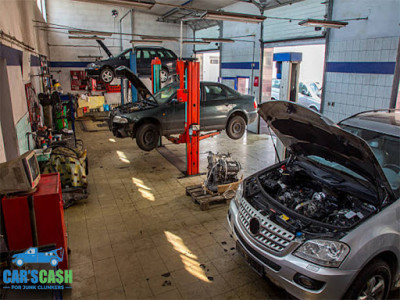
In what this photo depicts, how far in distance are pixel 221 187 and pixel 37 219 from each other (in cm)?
296

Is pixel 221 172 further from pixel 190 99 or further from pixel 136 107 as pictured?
pixel 136 107

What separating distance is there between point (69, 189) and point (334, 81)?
7.09 metres

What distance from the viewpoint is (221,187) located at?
5.12m

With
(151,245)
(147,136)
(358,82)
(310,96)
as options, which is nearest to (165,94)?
(147,136)

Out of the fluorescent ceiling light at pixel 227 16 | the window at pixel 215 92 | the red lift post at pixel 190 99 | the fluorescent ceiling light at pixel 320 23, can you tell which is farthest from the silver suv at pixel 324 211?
the window at pixel 215 92

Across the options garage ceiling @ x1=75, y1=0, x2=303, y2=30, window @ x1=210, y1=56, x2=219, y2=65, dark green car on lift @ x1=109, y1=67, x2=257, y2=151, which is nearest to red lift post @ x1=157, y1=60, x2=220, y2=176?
garage ceiling @ x1=75, y1=0, x2=303, y2=30

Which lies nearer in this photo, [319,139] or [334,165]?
[319,139]

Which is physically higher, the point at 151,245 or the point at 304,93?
the point at 304,93

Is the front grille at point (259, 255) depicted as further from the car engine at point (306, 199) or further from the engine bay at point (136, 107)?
the engine bay at point (136, 107)

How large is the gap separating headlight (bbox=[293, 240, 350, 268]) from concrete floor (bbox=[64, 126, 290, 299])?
870mm

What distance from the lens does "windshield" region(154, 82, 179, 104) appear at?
742cm

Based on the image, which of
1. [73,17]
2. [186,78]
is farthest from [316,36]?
[73,17]

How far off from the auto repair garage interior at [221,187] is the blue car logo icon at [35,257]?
1 cm

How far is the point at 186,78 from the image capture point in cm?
575
